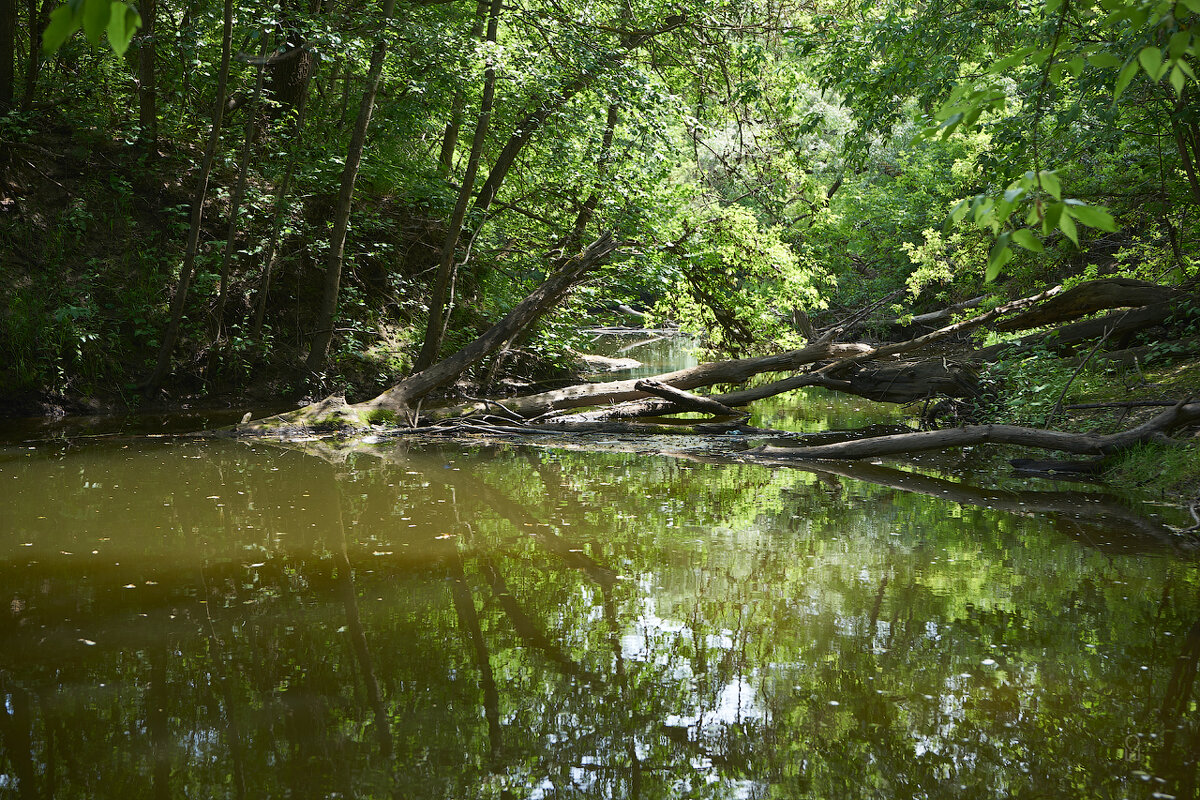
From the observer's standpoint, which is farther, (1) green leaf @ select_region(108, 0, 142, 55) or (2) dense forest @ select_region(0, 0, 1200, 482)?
(2) dense forest @ select_region(0, 0, 1200, 482)

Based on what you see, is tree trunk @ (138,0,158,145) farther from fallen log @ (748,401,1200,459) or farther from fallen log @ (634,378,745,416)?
fallen log @ (748,401,1200,459)

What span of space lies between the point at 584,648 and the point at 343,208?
8194 millimetres

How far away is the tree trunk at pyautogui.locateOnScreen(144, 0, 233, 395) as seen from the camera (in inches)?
338

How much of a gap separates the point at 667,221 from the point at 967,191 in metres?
9.39

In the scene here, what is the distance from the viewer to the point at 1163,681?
331 cm

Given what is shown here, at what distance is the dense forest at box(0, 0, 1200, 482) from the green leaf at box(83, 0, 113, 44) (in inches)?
284

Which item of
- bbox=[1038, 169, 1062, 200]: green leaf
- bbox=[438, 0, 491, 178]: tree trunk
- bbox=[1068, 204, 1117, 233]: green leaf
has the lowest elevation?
bbox=[1068, 204, 1117, 233]: green leaf

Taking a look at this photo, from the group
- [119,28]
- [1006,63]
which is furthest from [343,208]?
[1006,63]

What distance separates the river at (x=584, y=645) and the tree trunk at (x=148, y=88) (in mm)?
6897

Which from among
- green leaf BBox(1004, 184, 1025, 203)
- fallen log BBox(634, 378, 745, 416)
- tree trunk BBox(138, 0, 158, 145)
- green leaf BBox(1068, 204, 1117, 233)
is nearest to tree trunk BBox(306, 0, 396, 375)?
tree trunk BBox(138, 0, 158, 145)

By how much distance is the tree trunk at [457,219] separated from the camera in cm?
1053

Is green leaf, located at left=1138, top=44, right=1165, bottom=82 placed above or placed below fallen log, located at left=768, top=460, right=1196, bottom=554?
above

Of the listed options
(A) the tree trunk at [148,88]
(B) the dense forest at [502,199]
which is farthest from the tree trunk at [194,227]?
(A) the tree trunk at [148,88]

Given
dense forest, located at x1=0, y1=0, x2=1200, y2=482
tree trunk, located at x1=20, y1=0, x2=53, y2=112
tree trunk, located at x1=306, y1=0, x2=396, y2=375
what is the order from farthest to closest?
tree trunk, located at x1=20, y1=0, x2=53, y2=112
tree trunk, located at x1=306, y1=0, x2=396, y2=375
dense forest, located at x1=0, y1=0, x2=1200, y2=482
